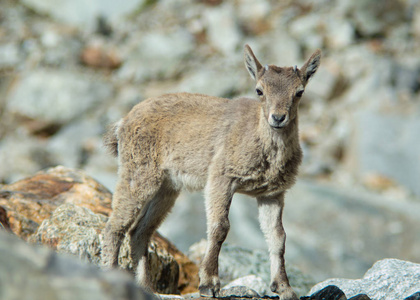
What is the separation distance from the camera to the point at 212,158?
812 centimetres

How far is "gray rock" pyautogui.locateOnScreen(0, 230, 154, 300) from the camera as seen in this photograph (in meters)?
3.18

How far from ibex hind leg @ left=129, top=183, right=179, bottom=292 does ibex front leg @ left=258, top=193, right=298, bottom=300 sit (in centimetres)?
168

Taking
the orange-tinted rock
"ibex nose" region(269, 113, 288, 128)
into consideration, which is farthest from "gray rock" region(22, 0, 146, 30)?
"ibex nose" region(269, 113, 288, 128)

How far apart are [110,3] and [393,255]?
1954cm

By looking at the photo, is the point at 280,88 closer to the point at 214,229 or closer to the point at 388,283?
the point at 214,229

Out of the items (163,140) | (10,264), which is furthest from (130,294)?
(163,140)

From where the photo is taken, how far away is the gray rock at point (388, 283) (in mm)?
7484

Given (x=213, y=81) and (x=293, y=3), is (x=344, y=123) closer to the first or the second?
(x=213, y=81)

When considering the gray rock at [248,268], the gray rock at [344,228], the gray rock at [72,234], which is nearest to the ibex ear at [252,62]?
the gray rock at [72,234]

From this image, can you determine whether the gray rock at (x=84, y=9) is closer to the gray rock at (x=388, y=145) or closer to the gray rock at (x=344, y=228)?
the gray rock at (x=388, y=145)

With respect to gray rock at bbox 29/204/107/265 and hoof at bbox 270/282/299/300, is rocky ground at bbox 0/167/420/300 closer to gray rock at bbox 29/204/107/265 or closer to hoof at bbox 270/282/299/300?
gray rock at bbox 29/204/107/265

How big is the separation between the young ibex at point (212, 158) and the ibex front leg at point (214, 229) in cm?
1

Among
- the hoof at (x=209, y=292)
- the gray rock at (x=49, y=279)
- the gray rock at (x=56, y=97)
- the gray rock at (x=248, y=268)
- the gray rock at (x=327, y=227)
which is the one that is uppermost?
the gray rock at (x=56, y=97)

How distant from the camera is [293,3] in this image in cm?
2783
